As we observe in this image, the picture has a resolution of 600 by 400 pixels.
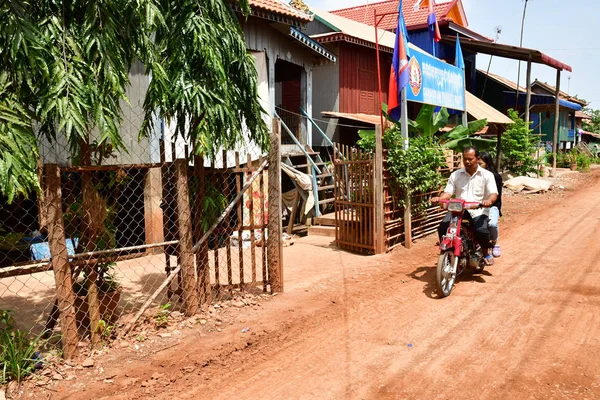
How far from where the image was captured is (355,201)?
8.98 meters

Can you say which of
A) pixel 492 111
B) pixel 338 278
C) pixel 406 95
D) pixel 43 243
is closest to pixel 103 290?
pixel 338 278

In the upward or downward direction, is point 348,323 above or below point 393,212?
below

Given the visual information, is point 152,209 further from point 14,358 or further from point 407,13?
point 407,13

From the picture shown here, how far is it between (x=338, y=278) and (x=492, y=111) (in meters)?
15.7

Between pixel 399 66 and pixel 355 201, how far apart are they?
2.57 meters

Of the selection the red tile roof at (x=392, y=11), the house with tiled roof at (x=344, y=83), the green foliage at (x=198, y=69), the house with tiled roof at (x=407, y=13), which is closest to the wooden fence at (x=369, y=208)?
the green foliage at (x=198, y=69)

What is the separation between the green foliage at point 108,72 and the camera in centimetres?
328

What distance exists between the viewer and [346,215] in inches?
378

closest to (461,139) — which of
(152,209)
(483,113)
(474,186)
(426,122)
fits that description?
(426,122)

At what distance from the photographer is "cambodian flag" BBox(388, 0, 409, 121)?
8.88 m

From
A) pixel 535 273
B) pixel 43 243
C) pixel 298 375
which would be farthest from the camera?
pixel 43 243

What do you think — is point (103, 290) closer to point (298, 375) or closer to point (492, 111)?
point (298, 375)

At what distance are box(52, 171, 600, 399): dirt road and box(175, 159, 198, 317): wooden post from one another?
0.62 m

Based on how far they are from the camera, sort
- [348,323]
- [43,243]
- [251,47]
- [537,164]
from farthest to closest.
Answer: [537,164] → [251,47] → [43,243] → [348,323]
